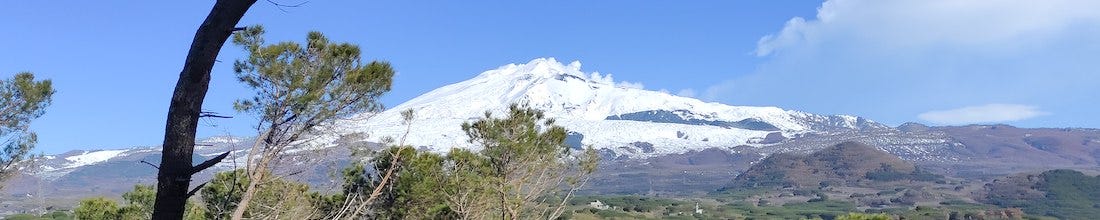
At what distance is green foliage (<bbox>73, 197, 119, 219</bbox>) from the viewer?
90.6 feet

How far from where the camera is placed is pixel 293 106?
13977 mm

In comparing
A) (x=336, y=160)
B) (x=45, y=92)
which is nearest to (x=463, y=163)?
(x=336, y=160)

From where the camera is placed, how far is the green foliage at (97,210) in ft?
90.6

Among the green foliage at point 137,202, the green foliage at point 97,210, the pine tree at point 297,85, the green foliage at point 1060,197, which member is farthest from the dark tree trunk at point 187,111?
the green foliage at point 1060,197

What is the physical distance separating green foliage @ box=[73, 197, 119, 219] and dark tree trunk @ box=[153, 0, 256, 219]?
86.9 feet

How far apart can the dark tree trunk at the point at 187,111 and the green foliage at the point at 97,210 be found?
26501 mm

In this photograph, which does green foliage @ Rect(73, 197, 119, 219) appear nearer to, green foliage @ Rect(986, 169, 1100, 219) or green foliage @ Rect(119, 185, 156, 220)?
green foliage @ Rect(119, 185, 156, 220)

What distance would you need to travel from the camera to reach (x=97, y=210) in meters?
27.7

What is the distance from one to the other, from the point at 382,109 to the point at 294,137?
233 cm

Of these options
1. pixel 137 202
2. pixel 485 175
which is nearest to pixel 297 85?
pixel 485 175

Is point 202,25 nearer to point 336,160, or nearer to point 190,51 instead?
point 190,51

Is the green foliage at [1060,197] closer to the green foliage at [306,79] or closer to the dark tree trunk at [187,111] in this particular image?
the green foliage at [306,79]

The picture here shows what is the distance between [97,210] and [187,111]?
26955 mm

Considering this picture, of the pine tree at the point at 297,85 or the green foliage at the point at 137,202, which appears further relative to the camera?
the green foliage at the point at 137,202
